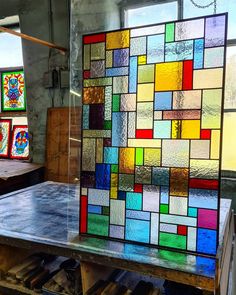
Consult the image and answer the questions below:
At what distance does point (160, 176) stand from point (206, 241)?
345mm

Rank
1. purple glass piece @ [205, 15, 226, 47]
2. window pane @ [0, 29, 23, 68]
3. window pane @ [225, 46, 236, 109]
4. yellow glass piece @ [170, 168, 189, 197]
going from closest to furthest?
purple glass piece @ [205, 15, 226, 47], yellow glass piece @ [170, 168, 189, 197], window pane @ [225, 46, 236, 109], window pane @ [0, 29, 23, 68]

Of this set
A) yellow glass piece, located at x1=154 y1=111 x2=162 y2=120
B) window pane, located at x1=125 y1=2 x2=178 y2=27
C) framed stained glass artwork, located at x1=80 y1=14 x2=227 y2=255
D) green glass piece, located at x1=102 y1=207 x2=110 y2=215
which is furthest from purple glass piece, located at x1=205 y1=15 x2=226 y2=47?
green glass piece, located at x1=102 y1=207 x2=110 y2=215

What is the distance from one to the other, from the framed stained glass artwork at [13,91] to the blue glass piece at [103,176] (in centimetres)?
351

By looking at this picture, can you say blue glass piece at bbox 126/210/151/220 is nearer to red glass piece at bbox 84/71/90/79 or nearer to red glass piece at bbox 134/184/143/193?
red glass piece at bbox 134/184/143/193

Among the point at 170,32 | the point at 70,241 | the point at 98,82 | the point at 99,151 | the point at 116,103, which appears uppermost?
the point at 170,32

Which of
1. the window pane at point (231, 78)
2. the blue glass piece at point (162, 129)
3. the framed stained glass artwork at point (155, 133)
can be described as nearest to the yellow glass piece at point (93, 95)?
the framed stained glass artwork at point (155, 133)

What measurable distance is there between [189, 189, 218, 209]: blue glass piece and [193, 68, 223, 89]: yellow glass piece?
1.49 ft

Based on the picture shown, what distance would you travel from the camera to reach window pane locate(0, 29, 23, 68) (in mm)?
4734

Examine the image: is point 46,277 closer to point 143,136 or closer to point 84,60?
point 143,136

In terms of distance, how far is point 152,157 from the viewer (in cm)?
147

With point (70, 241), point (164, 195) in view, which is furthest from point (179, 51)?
point (70, 241)

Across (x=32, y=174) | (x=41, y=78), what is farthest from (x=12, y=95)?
(x=32, y=174)

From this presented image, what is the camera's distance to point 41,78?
4.33 metres

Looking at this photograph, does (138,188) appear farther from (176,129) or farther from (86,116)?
(86,116)
